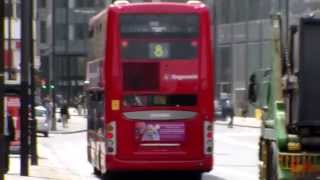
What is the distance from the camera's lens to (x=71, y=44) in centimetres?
11956

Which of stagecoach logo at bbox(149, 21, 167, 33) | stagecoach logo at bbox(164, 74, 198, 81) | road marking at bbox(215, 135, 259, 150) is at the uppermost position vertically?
stagecoach logo at bbox(149, 21, 167, 33)

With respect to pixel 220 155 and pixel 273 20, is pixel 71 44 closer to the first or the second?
pixel 220 155

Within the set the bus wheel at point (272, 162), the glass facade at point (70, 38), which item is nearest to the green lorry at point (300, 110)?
Answer: the bus wheel at point (272, 162)

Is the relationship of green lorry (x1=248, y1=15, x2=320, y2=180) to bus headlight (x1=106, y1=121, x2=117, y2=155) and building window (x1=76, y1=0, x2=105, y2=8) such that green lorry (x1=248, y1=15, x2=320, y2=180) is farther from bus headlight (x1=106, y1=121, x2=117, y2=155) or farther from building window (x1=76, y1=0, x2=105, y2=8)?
building window (x1=76, y1=0, x2=105, y2=8)

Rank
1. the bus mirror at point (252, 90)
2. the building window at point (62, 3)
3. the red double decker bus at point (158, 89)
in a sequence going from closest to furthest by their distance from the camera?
the bus mirror at point (252, 90), the red double decker bus at point (158, 89), the building window at point (62, 3)

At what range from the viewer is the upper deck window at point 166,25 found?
2078 centimetres

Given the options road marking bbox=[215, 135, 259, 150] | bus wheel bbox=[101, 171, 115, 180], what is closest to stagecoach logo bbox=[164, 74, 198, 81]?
bus wheel bbox=[101, 171, 115, 180]

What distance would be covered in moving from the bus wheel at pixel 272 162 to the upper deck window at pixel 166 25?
5077 mm

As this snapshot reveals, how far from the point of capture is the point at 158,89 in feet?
68.3

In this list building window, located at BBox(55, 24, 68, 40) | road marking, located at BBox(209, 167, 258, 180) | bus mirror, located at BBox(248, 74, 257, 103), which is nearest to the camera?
bus mirror, located at BBox(248, 74, 257, 103)

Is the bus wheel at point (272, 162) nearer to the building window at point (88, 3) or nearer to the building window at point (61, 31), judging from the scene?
the building window at point (61, 31)

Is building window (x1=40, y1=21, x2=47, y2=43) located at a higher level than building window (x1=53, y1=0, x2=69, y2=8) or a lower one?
lower

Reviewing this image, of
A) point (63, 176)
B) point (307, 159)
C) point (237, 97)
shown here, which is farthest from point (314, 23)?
point (237, 97)

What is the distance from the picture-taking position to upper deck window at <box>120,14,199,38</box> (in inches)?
818
